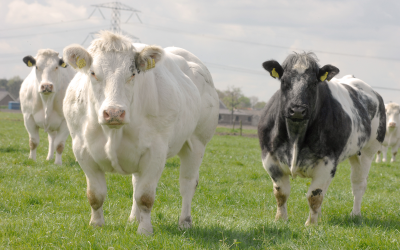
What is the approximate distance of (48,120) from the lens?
10539mm

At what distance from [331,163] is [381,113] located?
→ 260 centimetres

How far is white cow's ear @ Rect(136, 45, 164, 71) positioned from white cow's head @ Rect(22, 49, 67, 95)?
6.54 m

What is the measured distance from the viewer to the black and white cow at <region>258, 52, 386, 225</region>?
18.1ft

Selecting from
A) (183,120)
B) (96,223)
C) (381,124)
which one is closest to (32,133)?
(96,223)

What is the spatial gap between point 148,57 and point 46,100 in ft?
23.3

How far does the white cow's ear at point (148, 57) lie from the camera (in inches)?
167

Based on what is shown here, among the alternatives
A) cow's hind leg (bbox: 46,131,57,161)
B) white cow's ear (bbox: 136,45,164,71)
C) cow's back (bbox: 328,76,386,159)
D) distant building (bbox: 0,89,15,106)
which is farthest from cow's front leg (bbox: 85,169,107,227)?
distant building (bbox: 0,89,15,106)

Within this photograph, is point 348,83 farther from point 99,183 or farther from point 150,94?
point 99,183

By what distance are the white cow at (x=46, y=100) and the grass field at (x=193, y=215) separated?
1132 millimetres

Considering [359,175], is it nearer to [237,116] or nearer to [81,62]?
[81,62]

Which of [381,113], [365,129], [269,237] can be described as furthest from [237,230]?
[381,113]

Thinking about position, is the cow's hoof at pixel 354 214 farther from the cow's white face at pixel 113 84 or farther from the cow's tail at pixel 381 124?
the cow's white face at pixel 113 84

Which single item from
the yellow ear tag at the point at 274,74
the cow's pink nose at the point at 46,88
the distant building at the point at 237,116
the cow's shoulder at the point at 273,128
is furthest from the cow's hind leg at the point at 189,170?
the distant building at the point at 237,116

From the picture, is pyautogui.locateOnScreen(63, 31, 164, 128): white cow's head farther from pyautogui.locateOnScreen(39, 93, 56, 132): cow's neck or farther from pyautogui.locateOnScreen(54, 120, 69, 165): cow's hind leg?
pyautogui.locateOnScreen(39, 93, 56, 132): cow's neck
